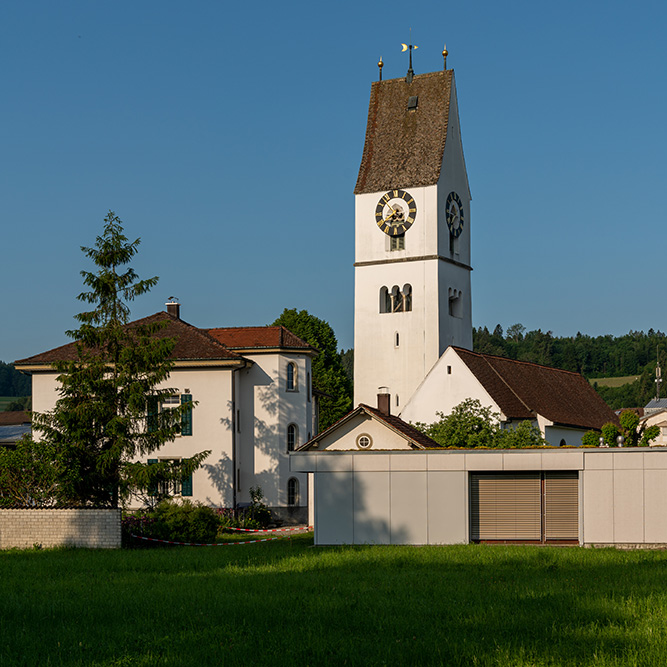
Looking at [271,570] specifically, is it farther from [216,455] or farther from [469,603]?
[216,455]

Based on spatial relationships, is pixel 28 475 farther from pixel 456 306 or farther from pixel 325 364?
pixel 325 364

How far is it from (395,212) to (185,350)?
22.5 m

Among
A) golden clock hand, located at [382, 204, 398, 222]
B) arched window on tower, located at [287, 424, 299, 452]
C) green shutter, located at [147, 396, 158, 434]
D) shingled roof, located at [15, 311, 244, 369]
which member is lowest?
arched window on tower, located at [287, 424, 299, 452]

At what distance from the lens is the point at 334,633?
50.9 ft

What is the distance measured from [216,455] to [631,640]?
3606 cm

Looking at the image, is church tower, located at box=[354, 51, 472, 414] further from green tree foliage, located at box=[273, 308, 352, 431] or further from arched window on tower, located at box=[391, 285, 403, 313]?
green tree foliage, located at box=[273, 308, 352, 431]

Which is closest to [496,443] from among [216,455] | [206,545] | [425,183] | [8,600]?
[216,455]

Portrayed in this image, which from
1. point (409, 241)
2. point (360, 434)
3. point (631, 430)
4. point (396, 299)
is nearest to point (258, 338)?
point (360, 434)

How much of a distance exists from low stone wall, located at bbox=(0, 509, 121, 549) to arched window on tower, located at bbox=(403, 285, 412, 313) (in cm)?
3674

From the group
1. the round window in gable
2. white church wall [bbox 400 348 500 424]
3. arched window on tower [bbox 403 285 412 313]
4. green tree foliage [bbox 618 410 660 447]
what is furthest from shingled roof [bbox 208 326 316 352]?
green tree foliage [bbox 618 410 660 447]

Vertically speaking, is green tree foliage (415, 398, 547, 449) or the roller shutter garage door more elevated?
green tree foliage (415, 398, 547, 449)

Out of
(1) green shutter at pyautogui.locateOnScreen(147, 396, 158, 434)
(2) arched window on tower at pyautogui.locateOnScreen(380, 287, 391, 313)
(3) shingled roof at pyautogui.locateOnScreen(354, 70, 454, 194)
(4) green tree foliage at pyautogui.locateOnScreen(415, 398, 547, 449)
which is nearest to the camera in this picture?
(1) green shutter at pyautogui.locateOnScreen(147, 396, 158, 434)

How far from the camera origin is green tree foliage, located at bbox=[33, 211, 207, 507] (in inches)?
1410

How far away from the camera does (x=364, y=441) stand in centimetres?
4169
